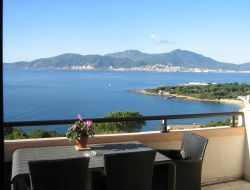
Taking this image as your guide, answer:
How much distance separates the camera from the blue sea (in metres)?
35.0

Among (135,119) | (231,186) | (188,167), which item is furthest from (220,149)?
(188,167)

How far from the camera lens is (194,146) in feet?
11.8

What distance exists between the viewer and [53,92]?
55875 mm

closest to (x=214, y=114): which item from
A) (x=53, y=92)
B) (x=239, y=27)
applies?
(x=239, y=27)

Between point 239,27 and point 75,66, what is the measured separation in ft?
74.6

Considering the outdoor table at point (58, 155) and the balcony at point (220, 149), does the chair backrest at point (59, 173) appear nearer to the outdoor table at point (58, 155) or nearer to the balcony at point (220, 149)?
the outdoor table at point (58, 155)

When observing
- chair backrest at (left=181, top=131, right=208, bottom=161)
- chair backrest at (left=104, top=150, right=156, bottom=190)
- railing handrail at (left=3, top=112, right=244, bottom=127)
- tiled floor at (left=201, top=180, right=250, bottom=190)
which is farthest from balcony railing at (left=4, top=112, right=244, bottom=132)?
chair backrest at (left=104, top=150, right=156, bottom=190)

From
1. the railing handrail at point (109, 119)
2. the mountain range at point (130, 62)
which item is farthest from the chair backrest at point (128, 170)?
the mountain range at point (130, 62)

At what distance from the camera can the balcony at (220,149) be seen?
13.8ft

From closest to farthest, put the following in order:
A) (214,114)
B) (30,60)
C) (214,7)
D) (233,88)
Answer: (214,114) < (233,88) < (214,7) < (30,60)

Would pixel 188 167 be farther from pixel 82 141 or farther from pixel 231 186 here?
pixel 231 186

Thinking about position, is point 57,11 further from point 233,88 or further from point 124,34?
point 233,88

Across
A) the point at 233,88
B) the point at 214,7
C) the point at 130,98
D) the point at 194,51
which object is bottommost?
the point at 130,98

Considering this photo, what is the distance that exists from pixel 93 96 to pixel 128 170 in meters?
50.4
